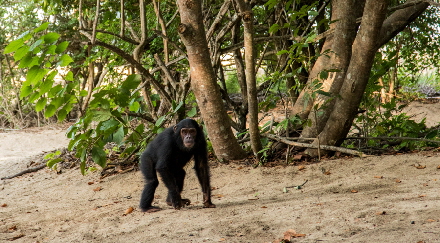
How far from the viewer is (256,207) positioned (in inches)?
156

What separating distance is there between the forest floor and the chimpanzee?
0.17m

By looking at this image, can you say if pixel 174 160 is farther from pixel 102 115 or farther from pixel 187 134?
pixel 102 115

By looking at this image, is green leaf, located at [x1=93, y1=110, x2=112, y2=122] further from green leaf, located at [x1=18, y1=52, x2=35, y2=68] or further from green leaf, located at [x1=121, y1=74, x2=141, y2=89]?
green leaf, located at [x1=18, y1=52, x2=35, y2=68]

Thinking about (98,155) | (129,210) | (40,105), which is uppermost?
(40,105)

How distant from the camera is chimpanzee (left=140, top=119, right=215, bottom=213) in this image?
436cm

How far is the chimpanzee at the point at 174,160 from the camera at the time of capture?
14.3 feet

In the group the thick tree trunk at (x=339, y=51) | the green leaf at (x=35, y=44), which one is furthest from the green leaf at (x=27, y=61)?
the thick tree trunk at (x=339, y=51)

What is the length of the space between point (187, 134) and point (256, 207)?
1093mm

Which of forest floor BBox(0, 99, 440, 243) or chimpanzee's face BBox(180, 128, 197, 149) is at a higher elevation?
chimpanzee's face BBox(180, 128, 197, 149)

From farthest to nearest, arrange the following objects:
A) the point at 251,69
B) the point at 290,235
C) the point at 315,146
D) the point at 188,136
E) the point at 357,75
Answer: the point at 315,146
the point at 357,75
the point at 251,69
the point at 188,136
the point at 290,235

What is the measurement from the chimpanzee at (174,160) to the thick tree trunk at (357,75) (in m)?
1.79

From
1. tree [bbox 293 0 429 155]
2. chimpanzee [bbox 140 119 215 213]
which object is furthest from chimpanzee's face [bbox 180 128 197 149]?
tree [bbox 293 0 429 155]

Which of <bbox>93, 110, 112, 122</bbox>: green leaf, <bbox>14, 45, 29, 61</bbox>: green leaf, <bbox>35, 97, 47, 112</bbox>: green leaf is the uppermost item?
<bbox>14, 45, 29, 61</bbox>: green leaf

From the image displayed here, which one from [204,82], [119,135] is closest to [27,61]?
[119,135]
